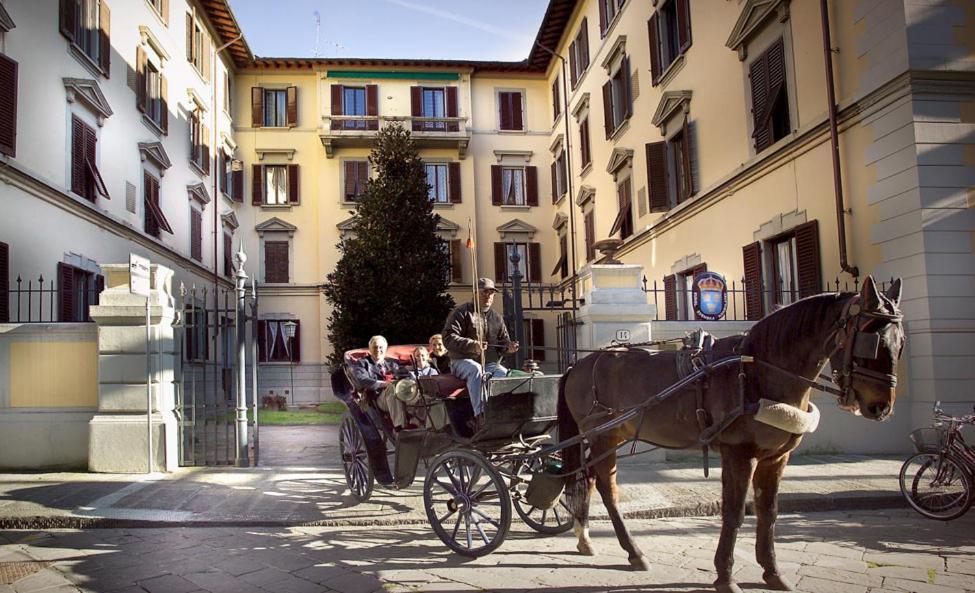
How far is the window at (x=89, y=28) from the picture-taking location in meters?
15.4

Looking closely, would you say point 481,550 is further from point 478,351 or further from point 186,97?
point 186,97

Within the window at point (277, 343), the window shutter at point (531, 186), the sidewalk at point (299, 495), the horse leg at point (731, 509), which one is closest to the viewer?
the horse leg at point (731, 509)

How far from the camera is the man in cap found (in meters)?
6.29

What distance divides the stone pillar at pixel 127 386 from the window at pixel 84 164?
7.95 m

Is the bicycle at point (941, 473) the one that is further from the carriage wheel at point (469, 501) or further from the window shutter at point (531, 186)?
the window shutter at point (531, 186)

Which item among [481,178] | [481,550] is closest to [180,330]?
[481,550]

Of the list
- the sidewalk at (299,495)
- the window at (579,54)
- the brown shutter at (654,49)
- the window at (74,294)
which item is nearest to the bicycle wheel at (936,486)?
the sidewalk at (299,495)

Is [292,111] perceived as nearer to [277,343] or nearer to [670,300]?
[277,343]

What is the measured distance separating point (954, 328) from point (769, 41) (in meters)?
6.48

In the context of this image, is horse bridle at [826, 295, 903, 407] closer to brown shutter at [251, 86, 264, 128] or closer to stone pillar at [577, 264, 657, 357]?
stone pillar at [577, 264, 657, 357]

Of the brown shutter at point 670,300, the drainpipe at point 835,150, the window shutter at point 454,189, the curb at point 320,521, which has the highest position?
the window shutter at point 454,189

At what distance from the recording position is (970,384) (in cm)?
945

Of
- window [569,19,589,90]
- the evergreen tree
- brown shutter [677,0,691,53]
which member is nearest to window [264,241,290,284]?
the evergreen tree

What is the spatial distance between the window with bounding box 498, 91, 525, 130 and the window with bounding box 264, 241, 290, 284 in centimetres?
1077
